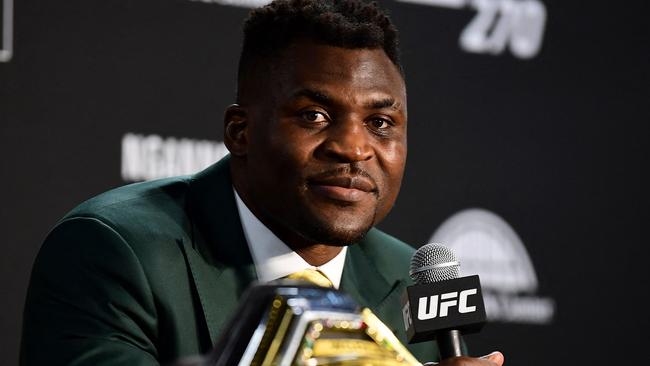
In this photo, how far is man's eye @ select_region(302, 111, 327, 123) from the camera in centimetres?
159

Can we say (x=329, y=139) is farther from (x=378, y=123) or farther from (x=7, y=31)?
(x=7, y=31)

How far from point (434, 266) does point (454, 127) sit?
1.47 metres

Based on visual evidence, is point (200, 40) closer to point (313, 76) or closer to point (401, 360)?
point (313, 76)

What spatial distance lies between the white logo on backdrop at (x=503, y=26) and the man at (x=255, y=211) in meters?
1.09

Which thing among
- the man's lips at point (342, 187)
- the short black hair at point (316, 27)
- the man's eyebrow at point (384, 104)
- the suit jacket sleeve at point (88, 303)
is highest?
the short black hair at point (316, 27)

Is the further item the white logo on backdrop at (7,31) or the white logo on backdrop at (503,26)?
the white logo on backdrop at (503,26)

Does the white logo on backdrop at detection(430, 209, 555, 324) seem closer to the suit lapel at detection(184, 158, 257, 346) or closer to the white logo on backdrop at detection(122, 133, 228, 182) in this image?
the white logo on backdrop at detection(122, 133, 228, 182)

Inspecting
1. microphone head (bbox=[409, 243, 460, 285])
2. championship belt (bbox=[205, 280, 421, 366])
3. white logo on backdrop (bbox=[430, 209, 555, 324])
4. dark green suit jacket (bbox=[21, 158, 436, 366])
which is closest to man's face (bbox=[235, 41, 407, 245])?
dark green suit jacket (bbox=[21, 158, 436, 366])

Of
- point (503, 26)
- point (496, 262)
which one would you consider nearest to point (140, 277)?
point (496, 262)

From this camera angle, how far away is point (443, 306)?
4.23ft

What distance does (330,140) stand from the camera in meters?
1.56

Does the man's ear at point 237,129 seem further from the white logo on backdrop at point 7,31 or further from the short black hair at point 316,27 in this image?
the white logo on backdrop at point 7,31

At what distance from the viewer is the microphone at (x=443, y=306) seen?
125cm

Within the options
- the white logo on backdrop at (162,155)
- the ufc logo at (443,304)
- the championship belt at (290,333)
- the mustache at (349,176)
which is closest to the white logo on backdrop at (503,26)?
the white logo on backdrop at (162,155)
